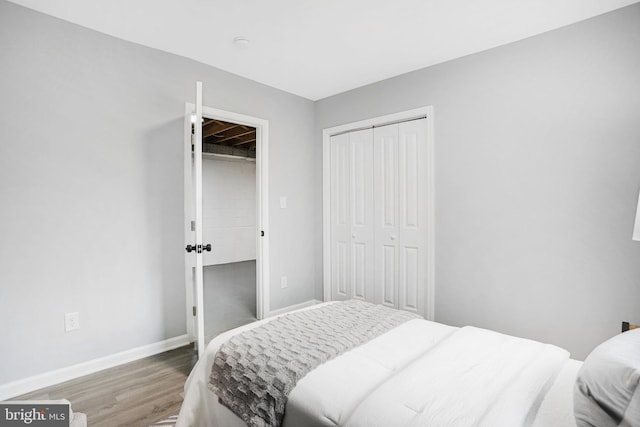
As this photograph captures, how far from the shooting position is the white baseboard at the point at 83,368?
2.09 m

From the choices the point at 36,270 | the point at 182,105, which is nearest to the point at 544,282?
the point at 182,105

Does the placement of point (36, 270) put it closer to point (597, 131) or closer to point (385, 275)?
point (385, 275)

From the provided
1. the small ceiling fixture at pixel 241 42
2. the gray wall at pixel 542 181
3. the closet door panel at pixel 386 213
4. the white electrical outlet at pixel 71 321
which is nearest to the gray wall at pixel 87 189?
the white electrical outlet at pixel 71 321

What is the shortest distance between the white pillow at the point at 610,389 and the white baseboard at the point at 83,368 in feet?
9.16

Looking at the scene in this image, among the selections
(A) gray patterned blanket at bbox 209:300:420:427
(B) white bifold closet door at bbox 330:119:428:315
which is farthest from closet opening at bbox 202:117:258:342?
(A) gray patterned blanket at bbox 209:300:420:427

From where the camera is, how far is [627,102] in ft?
6.95

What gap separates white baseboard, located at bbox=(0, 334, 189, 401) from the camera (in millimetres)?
2086

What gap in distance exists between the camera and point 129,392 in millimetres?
2150

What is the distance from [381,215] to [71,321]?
2.72 meters

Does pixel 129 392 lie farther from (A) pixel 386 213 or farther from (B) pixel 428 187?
(B) pixel 428 187

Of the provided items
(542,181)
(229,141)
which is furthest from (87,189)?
(229,141)

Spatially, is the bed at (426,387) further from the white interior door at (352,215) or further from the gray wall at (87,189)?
the white interior door at (352,215)

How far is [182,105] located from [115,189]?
0.91 meters

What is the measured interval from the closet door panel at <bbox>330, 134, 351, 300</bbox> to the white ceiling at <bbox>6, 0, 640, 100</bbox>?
964 millimetres
